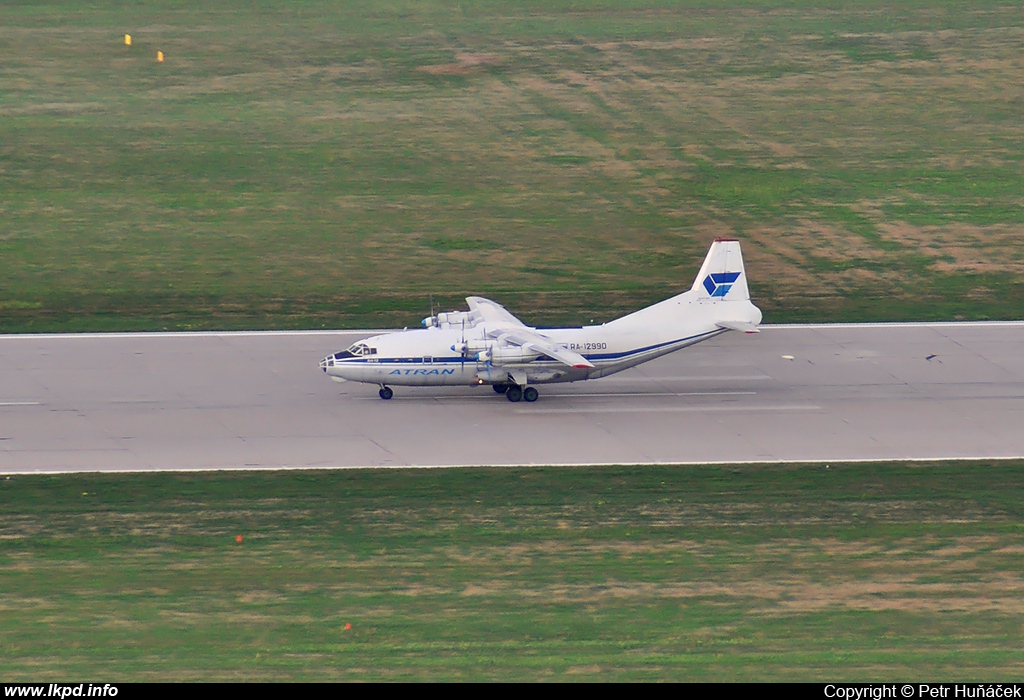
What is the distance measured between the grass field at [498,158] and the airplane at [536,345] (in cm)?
719

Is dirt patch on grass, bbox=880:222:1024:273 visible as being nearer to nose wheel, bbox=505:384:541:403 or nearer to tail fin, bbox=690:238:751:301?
tail fin, bbox=690:238:751:301

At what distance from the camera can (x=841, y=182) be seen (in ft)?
201

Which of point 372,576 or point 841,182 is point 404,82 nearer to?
point 841,182

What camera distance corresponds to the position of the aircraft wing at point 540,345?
1563 inches

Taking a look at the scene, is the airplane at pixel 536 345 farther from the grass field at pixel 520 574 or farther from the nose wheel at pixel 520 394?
the grass field at pixel 520 574

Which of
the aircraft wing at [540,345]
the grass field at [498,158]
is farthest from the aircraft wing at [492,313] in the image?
the grass field at [498,158]

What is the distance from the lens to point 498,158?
62.9 metres

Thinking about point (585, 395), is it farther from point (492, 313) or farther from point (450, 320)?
point (450, 320)

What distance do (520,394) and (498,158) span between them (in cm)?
2371

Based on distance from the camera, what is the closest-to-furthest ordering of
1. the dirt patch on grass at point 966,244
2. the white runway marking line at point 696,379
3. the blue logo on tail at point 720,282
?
1. the blue logo on tail at point 720,282
2. the white runway marking line at point 696,379
3. the dirt patch on grass at point 966,244

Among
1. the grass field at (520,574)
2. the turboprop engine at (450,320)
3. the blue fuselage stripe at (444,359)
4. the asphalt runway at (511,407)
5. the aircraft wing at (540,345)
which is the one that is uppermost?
the turboprop engine at (450,320)

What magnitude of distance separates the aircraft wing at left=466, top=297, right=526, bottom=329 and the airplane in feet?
0.32

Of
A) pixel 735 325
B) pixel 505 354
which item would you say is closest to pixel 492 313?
pixel 505 354

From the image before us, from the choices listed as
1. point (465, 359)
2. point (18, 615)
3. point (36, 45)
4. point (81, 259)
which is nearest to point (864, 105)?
point (465, 359)
